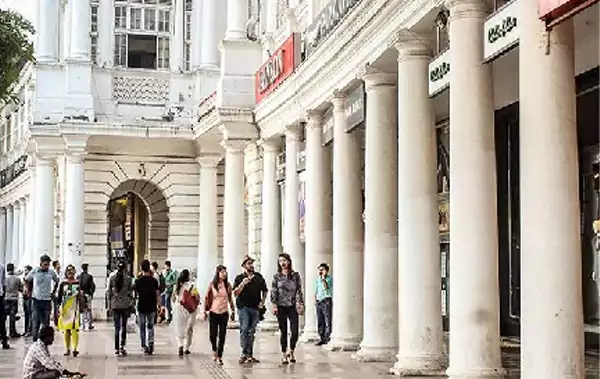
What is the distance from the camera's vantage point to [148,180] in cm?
3139

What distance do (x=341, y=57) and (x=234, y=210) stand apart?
28.4 ft

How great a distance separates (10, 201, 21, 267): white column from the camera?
159 feet

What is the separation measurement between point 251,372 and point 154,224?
20.0 metres

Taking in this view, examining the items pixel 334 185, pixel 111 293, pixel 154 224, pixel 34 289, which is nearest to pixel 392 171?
pixel 334 185

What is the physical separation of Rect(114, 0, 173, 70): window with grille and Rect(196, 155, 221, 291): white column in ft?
11.9

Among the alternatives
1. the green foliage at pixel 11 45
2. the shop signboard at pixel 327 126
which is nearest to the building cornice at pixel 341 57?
the shop signboard at pixel 327 126

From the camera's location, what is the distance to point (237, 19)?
964 inches

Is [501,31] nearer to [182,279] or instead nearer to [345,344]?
[345,344]

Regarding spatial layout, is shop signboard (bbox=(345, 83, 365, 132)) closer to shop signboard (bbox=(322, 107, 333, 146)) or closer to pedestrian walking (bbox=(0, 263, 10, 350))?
shop signboard (bbox=(322, 107, 333, 146))

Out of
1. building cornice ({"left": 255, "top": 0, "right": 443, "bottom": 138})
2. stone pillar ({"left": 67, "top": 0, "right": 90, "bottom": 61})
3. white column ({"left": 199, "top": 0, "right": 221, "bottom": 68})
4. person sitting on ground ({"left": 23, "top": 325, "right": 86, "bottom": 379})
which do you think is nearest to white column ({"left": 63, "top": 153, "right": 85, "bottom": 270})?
stone pillar ({"left": 67, "top": 0, "right": 90, "bottom": 61})

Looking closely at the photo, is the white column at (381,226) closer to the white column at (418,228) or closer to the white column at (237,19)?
the white column at (418,228)

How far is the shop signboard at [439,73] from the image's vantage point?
1209 cm

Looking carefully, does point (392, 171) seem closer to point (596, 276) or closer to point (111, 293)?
point (596, 276)

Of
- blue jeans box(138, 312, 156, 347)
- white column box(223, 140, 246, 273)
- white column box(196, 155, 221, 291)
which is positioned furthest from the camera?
white column box(196, 155, 221, 291)
